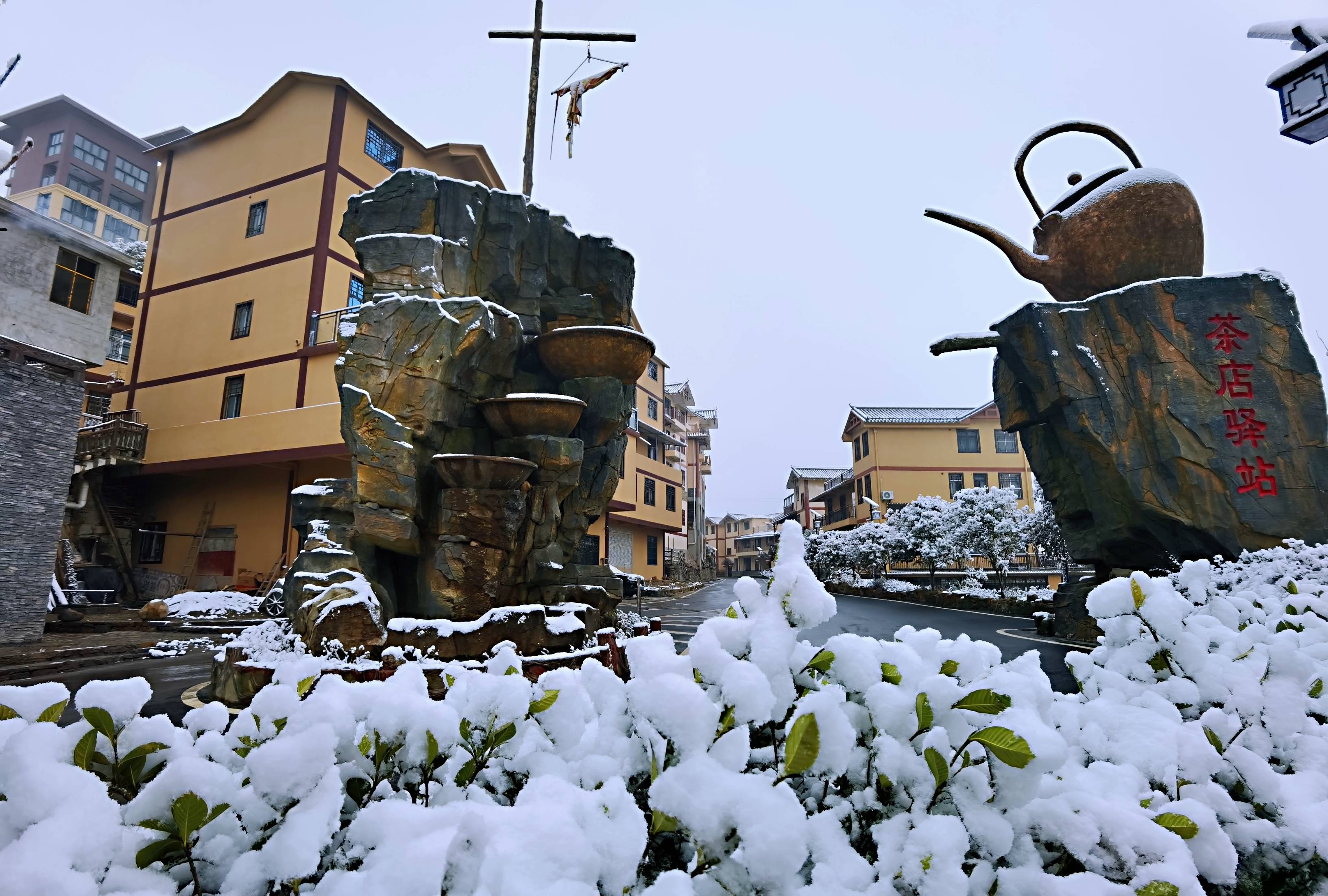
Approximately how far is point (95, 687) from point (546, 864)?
0.86 metres

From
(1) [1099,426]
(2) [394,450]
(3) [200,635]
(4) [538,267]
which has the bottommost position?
(3) [200,635]

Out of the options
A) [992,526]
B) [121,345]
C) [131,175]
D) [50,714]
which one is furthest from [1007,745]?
[131,175]

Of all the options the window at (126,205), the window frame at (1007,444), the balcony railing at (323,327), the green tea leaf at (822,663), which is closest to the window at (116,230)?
the window at (126,205)

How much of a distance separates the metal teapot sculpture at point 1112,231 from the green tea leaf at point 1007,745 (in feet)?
35.9

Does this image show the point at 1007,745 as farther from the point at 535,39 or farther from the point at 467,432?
the point at 535,39

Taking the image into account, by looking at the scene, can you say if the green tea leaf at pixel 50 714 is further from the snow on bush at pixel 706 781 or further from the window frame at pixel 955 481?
the window frame at pixel 955 481

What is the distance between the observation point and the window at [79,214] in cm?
3319

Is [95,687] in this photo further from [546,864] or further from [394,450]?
[394,450]

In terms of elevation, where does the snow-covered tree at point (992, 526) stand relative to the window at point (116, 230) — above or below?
below

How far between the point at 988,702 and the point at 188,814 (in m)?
1.16

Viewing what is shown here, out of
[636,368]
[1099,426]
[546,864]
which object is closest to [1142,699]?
[546,864]

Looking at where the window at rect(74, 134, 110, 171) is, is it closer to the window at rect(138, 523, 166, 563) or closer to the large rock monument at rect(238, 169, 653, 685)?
the window at rect(138, 523, 166, 563)

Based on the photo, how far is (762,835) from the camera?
79 cm

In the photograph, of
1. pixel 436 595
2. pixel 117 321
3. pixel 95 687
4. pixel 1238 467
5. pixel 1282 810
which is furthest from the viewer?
pixel 117 321
